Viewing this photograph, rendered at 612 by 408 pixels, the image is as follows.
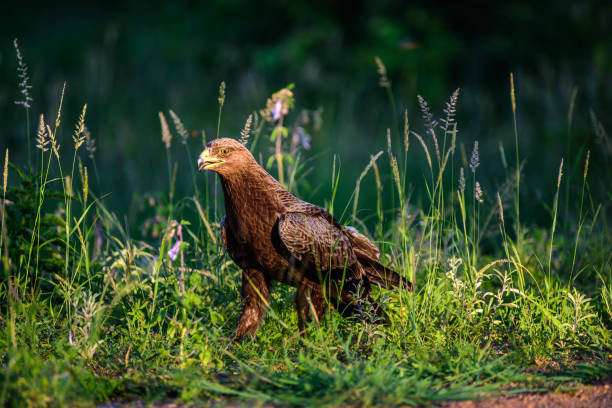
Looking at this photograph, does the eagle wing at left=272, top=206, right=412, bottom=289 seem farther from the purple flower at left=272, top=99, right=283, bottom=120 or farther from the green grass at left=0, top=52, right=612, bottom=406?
the purple flower at left=272, top=99, right=283, bottom=120

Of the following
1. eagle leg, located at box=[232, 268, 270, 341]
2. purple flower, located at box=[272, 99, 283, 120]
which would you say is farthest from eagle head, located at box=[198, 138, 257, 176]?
purple flower, located at box=[272, 99, 283, 120]

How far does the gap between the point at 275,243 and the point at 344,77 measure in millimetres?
8018

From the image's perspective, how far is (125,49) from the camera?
1472 centimetres

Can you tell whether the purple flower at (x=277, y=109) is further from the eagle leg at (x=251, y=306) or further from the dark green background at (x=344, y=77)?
the dark green background at (x=344, y=77)

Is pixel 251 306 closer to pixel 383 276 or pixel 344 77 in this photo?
pixel 383 276

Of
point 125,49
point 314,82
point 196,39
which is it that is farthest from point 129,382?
point 125,49

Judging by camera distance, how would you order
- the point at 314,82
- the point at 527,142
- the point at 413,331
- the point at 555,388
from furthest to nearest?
the point at 314,82, the point at 527,142, the point at 413,331, the point at 555,388

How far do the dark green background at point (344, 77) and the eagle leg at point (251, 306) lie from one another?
11.8 ft

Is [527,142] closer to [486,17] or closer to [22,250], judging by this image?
[486,17]

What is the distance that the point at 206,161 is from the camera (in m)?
3.77

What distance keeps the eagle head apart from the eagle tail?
99 cm

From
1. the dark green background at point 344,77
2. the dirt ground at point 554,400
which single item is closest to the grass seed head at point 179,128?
the dirt ground at point 554,400

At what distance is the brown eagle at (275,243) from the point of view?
3.80m

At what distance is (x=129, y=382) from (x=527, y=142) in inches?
282
